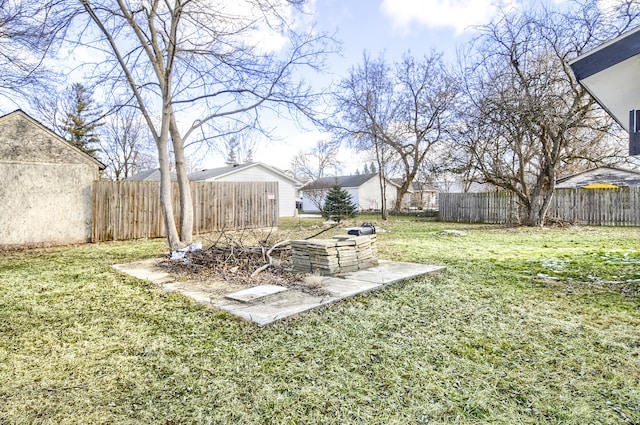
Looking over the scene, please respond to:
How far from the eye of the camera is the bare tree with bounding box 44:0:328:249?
6477 mm

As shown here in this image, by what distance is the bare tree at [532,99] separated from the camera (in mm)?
9672

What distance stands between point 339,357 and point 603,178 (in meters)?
22.4

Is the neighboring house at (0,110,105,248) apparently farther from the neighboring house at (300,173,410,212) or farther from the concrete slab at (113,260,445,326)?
the neighboring house at (300,173,410,212)

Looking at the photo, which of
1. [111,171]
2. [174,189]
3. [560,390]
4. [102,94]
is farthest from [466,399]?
[111,171]

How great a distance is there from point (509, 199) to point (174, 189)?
12.0 metres

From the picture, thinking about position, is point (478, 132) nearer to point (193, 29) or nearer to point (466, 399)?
point (193, 29)

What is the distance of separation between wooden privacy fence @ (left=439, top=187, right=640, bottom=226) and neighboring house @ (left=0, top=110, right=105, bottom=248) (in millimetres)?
13631

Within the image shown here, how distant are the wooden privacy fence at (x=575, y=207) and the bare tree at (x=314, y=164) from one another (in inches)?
712

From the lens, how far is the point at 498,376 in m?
2.11

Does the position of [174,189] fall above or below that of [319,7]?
below

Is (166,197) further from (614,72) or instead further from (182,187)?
(614,72)

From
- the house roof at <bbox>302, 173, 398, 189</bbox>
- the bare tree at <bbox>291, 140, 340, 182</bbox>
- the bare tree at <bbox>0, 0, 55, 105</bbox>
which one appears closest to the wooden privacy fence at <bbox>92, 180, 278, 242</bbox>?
the bare tree at <bbox>0, 0, 55, 105</bbox>

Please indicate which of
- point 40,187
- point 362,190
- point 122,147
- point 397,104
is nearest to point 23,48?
point 40,187

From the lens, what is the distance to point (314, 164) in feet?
116
